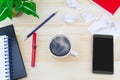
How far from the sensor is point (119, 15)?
911mm

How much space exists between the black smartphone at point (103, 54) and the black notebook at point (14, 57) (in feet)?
0.82

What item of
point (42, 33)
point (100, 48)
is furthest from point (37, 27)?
point (100, 48)

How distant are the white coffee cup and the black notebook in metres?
0.12

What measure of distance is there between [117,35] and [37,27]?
0.29 meters

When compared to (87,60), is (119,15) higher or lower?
higher

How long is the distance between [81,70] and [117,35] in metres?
0.18

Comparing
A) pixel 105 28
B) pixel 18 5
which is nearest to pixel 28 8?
pixel 18 5

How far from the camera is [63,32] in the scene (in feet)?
2.94

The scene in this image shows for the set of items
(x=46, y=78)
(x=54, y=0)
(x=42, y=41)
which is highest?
(x=54, y=0)

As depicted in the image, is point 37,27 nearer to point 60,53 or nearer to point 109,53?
point 60,53

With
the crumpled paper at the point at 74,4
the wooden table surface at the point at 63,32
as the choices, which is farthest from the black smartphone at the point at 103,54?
the crumpled paper at the point at 74,4

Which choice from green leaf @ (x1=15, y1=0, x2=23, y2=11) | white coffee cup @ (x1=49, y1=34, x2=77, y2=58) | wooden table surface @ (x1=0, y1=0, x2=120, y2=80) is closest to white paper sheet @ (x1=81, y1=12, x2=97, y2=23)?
wooden table surface @ (x1=0, y1=0, x2=120, y2=80)

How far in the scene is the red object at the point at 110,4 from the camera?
3.00ft

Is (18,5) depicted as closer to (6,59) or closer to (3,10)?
(3,10)
